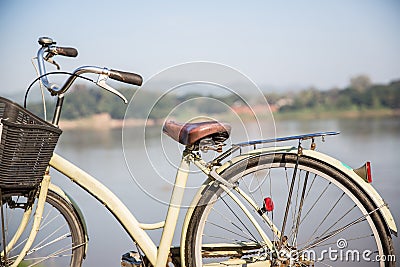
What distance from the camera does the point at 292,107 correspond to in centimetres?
783

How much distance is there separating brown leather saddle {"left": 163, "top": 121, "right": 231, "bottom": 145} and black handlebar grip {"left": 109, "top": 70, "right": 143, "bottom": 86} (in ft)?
0.64

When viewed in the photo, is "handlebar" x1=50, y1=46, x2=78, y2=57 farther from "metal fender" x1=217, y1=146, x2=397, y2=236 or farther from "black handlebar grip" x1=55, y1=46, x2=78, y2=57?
"metal fender" x1=217, y1=146, x2=397, y2=236

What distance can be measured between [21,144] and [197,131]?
0.52m

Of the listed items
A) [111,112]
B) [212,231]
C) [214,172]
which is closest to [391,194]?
[212,231]

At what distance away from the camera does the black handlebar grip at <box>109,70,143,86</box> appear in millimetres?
1868

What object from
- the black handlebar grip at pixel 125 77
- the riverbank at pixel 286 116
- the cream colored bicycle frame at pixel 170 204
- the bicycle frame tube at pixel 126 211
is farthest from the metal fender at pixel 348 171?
the riverbank at pixel 286 116

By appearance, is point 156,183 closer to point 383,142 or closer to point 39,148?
point 39,148

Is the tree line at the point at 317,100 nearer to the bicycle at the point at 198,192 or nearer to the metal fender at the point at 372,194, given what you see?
the bicycle at the point at 198,192

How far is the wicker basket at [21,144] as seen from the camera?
1.84 m

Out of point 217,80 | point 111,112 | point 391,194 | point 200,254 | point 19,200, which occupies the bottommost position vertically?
point 200,254

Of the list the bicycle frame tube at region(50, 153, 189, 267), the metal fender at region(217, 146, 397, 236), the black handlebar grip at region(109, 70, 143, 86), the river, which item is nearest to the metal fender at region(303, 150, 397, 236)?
the metal fender at region(217, 146, 397, 236)

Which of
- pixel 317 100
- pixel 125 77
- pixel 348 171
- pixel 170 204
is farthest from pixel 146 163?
pixel 317 100

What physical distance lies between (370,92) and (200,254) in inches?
248

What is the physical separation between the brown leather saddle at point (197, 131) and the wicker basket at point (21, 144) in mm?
364
